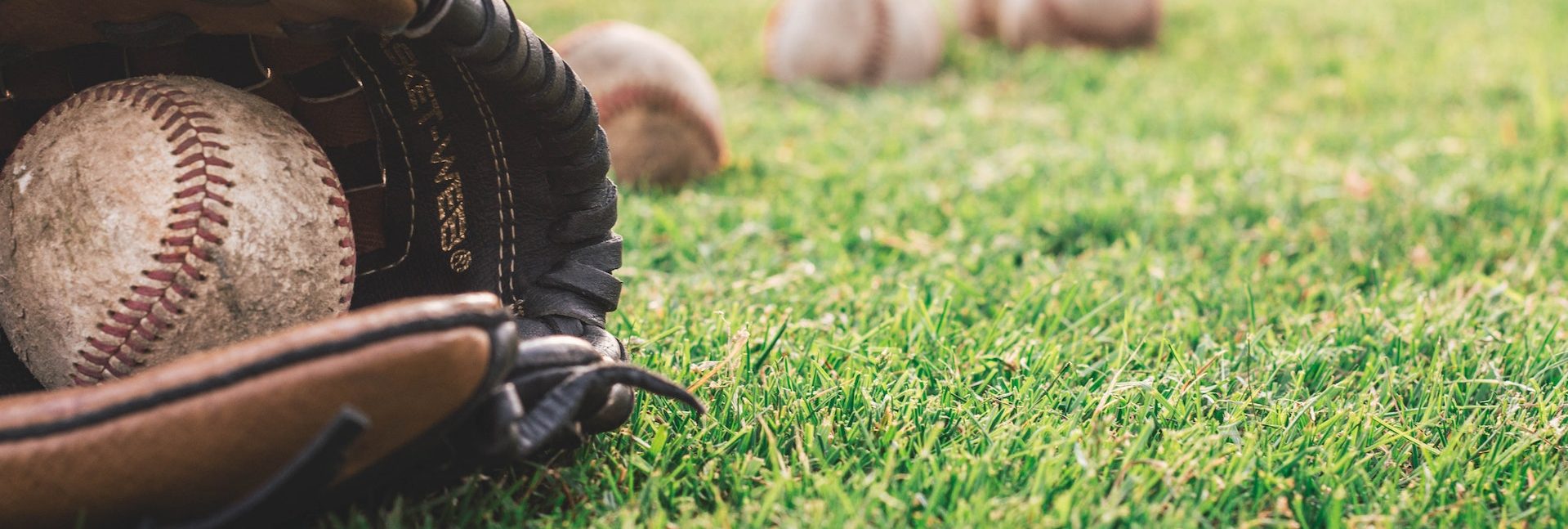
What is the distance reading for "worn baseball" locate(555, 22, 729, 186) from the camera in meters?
3.44

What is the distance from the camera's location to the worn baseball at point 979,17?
6.70m

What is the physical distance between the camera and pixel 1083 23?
247 inches

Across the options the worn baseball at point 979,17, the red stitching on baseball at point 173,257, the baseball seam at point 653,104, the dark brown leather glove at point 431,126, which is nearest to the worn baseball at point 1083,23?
the worn baseball at point 979,17

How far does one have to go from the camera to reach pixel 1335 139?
412 centimetres

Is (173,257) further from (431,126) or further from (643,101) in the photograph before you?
(643,101)

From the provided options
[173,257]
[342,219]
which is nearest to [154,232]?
[173,257]

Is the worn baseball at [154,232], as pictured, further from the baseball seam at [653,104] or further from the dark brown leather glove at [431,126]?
the baseball seam at [653,104]

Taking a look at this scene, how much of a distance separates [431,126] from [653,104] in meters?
1.62

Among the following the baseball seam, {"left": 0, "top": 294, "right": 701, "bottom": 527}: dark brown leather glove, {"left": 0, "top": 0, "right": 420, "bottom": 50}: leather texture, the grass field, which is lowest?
the grass field

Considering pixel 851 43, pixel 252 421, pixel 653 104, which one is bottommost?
pixel 851 43

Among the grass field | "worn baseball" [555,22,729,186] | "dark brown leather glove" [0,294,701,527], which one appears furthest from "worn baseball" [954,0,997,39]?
"dark brown leather glove" [0,294,701,527]

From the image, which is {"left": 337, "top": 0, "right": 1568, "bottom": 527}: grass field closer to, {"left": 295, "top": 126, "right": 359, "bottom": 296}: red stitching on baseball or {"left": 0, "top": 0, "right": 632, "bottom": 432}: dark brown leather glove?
{"left": 0, "top": 0, "right": 632, "bottom": 432}: dark brown leather glove

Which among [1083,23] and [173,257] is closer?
[173,257]

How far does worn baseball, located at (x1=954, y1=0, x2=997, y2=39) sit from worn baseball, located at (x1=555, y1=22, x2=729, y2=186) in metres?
3.49
